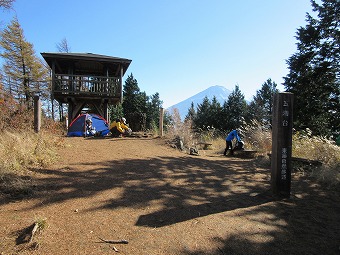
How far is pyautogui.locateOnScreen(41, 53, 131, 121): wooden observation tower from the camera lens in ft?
54.0

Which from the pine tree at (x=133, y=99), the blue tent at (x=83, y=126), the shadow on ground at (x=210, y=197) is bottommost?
the shadow on ground at (x=210, y=197)

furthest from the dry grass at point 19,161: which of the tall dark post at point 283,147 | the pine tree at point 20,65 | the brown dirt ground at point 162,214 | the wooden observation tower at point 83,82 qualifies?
the pine tree at point 20,65

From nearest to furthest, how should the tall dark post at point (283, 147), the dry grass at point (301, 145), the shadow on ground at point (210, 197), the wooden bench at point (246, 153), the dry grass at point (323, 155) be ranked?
1. the shadow on ground at point (210, 197)
2. the tall dark post at point (283, 147)
3. the dry grass at point (323, 155)
4. the dry grass at point (301, 145)
5. the wooden bench at point (246, 153)

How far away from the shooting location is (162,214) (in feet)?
12.6

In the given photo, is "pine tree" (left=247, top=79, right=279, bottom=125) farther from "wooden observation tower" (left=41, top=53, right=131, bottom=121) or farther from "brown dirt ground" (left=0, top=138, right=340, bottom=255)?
"brown dirt ground" (left=0, top=138, right=340, bottom=255)

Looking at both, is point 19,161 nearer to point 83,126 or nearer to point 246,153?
point 246,153

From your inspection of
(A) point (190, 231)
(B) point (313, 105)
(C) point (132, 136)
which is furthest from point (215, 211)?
(B) point (313, 105)

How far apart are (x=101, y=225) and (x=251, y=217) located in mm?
2177

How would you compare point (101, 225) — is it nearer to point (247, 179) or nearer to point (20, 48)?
point (247, 179)

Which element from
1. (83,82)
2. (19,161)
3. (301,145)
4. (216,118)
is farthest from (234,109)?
(19,161)

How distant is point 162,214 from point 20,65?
82.4 feet

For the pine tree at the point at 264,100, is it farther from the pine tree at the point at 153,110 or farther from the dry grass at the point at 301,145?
the dry grass at the point at 301,145

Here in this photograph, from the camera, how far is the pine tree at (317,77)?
21.7 metres

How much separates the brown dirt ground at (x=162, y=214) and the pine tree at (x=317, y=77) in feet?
62.8
